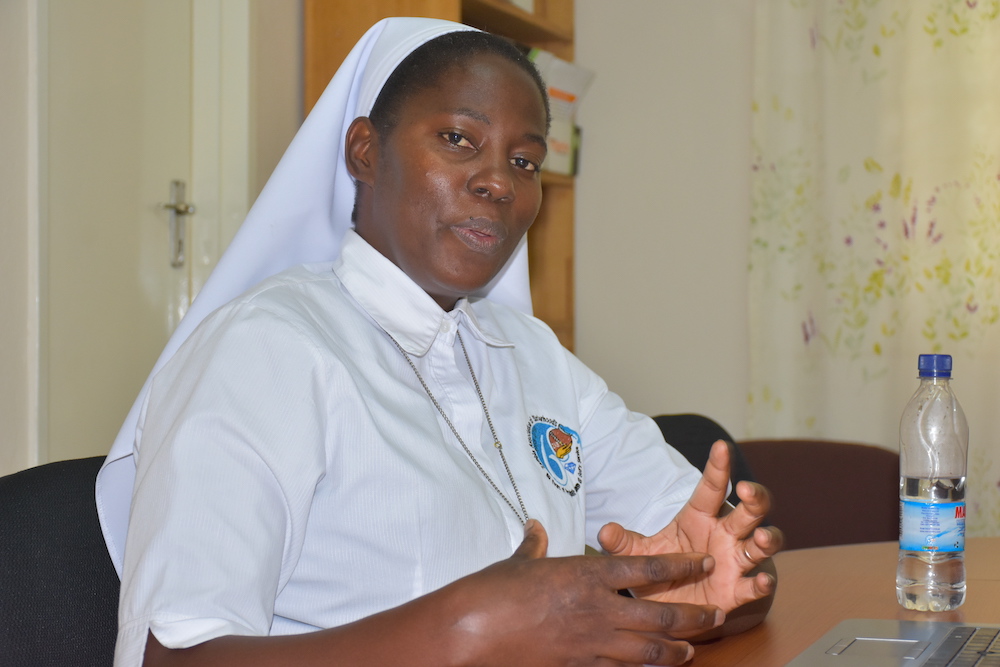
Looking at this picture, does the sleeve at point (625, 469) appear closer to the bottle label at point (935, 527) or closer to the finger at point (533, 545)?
the bottle label at point (935, 527)

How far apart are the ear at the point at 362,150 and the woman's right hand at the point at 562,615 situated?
688mm

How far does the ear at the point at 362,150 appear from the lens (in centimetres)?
131

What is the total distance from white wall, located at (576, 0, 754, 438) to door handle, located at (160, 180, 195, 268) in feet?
4.73

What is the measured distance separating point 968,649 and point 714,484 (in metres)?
0.30

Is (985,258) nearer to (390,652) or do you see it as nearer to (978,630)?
(978,630)

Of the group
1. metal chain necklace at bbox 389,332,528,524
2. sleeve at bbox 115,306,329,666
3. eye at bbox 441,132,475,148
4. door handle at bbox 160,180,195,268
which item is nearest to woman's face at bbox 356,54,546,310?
eye at bbox 441,132,475,148

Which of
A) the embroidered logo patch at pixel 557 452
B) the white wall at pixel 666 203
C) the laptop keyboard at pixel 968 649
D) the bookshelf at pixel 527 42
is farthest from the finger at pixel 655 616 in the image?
the white wall at pixel 666 203

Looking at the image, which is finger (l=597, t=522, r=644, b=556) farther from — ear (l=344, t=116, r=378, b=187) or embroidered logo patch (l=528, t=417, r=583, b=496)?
ear (l=344, t=116, r=378, b=187)

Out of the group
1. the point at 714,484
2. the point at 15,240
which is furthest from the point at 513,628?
the point at 15,240

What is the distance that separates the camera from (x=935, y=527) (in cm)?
120

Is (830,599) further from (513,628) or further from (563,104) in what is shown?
(563,104)

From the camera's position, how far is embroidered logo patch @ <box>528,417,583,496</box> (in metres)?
1.28

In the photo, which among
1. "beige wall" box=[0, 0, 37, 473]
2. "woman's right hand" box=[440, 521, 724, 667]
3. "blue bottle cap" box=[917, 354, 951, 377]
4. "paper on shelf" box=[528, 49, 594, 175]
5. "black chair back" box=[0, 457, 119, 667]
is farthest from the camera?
"paper on shelf" box=[528, 49, 594, 175]

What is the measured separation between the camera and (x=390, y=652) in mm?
759
